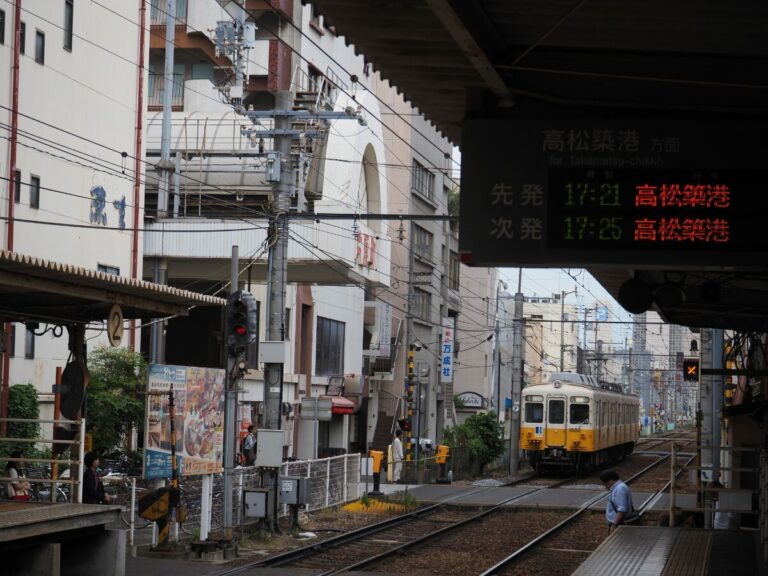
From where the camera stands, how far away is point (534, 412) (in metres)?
41.9

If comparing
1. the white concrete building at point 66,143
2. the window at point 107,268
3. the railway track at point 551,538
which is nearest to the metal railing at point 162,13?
the white concrete building at point 66,143

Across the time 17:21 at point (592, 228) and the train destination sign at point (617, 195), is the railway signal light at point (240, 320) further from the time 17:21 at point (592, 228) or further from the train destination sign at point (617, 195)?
the time 17:21 at point (592, 228)

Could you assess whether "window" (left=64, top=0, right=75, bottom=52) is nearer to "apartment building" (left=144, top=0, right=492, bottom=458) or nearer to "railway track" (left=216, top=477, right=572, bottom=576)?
"apartment building" (left=144, top=0, right=492, bottom=458)

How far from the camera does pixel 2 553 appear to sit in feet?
38.0

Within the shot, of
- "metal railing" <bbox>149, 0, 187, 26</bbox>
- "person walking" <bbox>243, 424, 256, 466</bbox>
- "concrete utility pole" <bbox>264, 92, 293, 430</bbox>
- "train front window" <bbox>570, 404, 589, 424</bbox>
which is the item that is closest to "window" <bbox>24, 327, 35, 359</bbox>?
"person walking" <bbox>243, 424, 256, 466</bbox>

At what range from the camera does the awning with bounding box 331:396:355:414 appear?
41.2 metres

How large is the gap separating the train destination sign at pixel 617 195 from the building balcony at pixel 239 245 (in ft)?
69.0

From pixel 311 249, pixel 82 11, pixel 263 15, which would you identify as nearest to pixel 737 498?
pixel 311 249

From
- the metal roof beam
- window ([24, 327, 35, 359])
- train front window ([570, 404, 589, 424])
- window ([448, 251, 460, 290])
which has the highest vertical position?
window ([448, 251, 460, 290])

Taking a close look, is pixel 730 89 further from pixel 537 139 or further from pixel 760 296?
pixel 760 296

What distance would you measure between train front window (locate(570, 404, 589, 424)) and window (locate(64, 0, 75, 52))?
2150 cm

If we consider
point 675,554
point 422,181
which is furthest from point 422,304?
point 675,554

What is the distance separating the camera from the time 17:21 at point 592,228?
825cm

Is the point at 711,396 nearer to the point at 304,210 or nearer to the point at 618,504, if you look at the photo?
the point at 618,504
